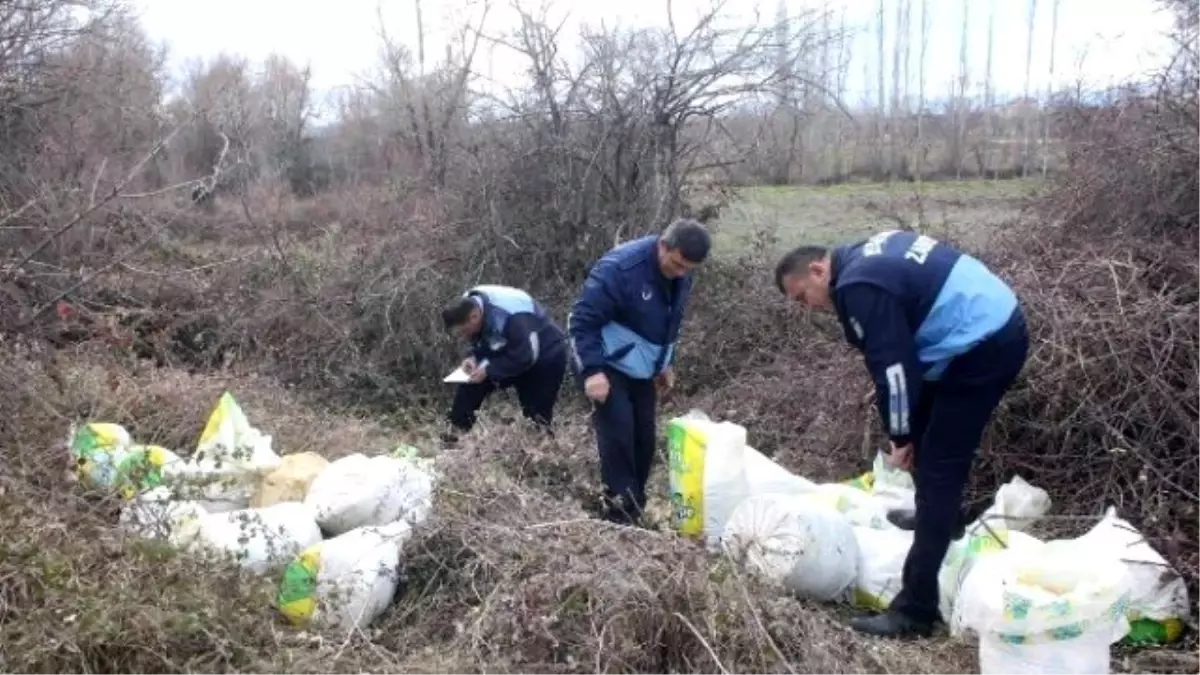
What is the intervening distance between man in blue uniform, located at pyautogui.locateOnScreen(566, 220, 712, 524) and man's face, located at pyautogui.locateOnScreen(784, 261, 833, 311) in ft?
2.02

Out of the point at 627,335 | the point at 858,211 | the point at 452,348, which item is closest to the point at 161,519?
the point at 627,335

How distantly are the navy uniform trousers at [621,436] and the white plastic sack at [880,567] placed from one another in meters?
0.92

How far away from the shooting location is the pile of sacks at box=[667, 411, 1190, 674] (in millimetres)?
3225

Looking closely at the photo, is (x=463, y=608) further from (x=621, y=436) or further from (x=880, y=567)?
(x=880, y=567)

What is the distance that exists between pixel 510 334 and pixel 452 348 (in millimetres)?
3212

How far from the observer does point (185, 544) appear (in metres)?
3.69

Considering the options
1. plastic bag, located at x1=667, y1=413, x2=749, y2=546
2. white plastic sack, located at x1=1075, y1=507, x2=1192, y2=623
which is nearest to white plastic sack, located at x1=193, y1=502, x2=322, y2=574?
plastic bag, located at x1=667, y1=413, x2=749, y2=546

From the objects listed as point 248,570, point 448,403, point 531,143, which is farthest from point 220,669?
point 531,143

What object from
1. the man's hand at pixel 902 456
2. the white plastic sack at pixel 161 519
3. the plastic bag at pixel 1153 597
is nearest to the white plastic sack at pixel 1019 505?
the plastic bag at pixel 1153 597

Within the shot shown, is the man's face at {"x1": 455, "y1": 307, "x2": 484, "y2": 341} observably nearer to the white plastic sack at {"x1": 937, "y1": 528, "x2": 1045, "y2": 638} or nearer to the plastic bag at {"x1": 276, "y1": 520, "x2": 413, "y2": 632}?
the plastic bag at {"x1": 276, "y1": 520, "x2": 413, "y2": 632}

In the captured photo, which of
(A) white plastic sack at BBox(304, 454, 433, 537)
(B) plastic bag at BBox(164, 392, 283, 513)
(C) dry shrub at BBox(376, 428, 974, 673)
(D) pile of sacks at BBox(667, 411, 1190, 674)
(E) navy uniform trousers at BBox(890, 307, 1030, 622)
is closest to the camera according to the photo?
(C) dry shrub at BBox(376, 428, 974, 673)

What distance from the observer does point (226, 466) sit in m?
4.64

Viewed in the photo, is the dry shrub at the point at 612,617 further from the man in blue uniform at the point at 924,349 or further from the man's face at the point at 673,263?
the man's face at the point at 673,263

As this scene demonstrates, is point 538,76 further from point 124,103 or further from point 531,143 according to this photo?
point 124,103
